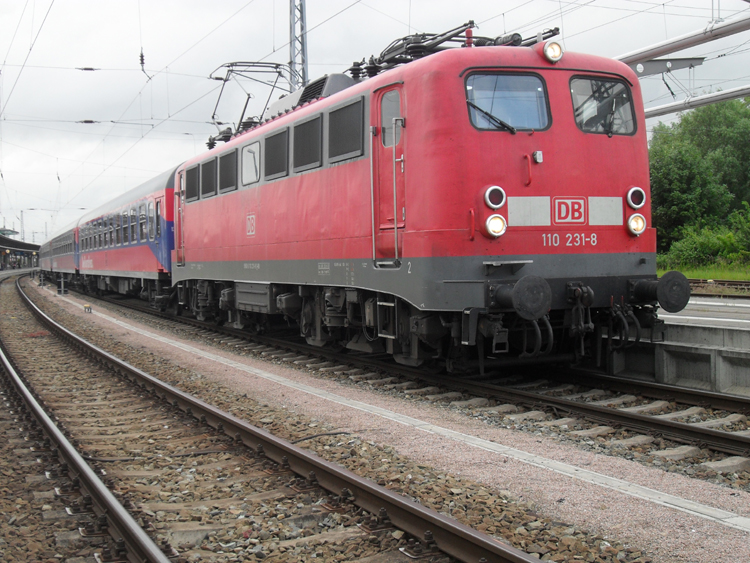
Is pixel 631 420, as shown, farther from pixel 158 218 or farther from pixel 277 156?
pixel 158 218

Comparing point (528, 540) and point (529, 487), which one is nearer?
point (528, 540)

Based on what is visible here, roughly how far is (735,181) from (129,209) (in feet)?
124

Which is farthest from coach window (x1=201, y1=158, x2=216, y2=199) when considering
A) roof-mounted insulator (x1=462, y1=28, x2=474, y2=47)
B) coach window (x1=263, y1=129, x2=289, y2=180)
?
roof-mounted insulator (x1=462, y1=28, x2=474, y2=47)

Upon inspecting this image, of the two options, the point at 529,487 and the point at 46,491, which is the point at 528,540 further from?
the point at 46,491

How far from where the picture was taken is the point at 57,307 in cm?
2458

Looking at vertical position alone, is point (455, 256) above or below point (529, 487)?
above

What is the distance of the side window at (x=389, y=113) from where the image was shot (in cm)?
785

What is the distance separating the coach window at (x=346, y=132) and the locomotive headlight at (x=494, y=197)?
189cm

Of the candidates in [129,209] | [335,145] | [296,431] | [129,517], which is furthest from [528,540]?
[129,209]

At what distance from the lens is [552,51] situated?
7543 mm

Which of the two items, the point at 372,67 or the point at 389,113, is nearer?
the point at 389,113

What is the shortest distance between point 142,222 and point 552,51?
47.3 ft

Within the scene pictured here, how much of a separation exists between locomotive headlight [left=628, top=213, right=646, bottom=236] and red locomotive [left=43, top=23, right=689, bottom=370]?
2cm

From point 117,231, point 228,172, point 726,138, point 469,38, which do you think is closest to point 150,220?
point 117,231
